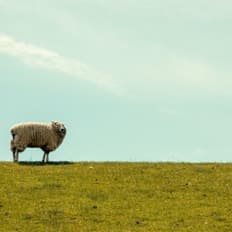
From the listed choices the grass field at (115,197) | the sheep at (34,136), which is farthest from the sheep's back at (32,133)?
the grass field at (115,197)

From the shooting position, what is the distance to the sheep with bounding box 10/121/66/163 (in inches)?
1442

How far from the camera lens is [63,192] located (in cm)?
2930

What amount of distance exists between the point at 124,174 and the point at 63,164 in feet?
12.1

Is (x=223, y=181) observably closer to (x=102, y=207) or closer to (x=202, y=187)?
(x=202, y=187)

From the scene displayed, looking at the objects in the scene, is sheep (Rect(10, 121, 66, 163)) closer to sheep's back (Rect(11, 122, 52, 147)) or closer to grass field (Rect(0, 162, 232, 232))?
sheep's back (Rect(11, 122, 52, 147))

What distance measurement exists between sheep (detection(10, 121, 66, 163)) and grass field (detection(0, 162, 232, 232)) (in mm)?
1609

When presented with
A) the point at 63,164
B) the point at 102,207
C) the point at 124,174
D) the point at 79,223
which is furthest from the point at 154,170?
the point at 79,223

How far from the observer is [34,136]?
3666 centimetres

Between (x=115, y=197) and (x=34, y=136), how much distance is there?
8.97m

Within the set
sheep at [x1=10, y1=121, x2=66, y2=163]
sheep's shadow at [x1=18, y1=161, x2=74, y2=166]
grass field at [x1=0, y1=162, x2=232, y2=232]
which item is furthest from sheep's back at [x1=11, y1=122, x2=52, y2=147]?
grass field at [x1=0, y1=162, x2=232, y2=232]

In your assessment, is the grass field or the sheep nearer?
the grass field

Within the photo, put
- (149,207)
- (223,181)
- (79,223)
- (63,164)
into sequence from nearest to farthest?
(79,223)
(149,207)
(223,181)
(63,164)

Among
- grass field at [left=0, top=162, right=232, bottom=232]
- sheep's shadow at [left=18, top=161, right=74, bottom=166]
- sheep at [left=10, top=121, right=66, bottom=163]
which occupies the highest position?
sheep at [left=10, top=121, right=66, bottom=163]

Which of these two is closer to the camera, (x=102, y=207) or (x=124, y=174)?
(x=102, y=207)
